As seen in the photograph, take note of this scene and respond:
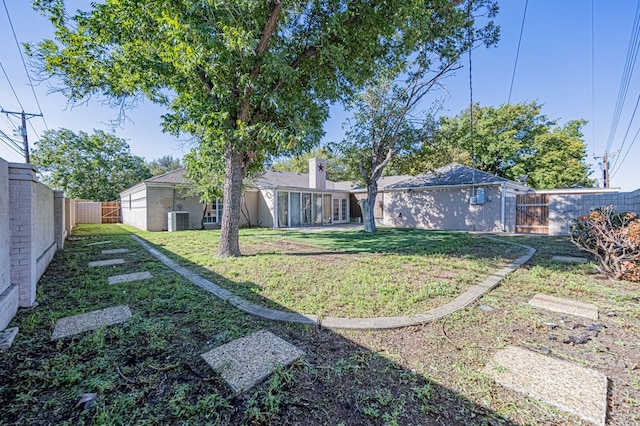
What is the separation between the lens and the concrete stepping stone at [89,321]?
2.67 metres

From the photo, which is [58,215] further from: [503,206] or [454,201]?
[503,206]

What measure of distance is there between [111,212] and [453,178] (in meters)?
24.0

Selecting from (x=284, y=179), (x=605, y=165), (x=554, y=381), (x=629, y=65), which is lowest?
(x=554, y=381)

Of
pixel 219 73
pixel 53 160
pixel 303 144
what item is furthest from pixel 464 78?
pixel 53 160

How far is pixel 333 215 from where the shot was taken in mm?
18031

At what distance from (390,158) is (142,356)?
38.4 ft

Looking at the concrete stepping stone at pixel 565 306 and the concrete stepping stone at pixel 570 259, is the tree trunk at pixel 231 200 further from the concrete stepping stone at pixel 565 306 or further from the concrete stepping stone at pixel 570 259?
the concrete stepping stone at pixel 570 259

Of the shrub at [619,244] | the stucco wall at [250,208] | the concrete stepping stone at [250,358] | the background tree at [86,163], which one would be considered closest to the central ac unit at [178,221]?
the stucco wall at [250,208]

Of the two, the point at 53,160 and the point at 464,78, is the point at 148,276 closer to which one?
the point at 464,78

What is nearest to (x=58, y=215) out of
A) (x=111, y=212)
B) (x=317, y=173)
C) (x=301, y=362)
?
(x=301, y=362)

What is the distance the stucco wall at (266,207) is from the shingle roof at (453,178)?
748 cm

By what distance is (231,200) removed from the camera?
6.25 metres

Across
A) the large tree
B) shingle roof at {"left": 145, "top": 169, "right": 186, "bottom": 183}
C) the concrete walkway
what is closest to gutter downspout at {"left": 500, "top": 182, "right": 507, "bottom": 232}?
the large tree

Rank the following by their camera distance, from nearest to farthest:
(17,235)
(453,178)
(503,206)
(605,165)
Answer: (17,235), (503,206), (453,178), (605,165)
